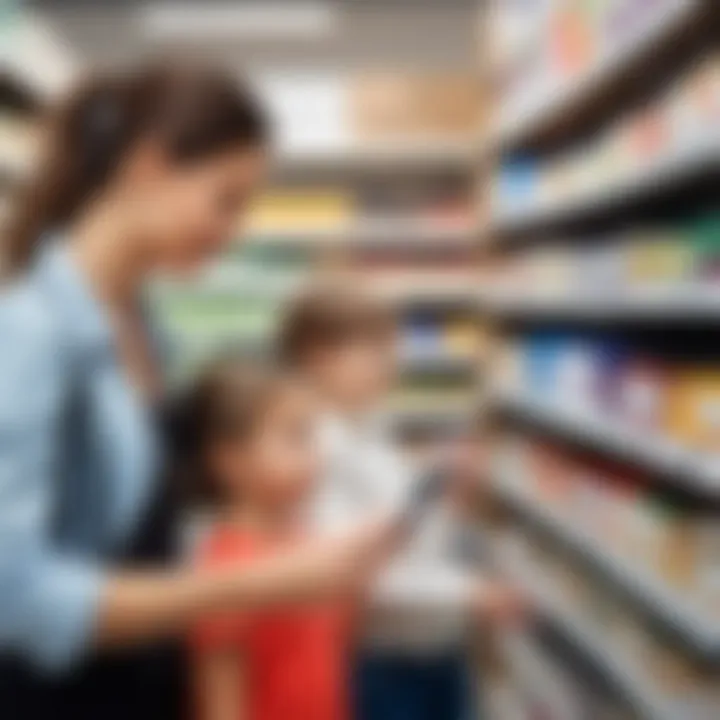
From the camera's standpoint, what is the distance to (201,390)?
6.01 ft

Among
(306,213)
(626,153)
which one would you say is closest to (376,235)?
(306,213)

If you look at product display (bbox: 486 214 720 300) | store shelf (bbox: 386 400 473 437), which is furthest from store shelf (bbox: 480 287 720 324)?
store shelf (bbox: 386 400 473 437)

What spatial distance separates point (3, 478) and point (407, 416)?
0.99 m

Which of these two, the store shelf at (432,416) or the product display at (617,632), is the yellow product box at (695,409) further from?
the store shelf at (432,416)

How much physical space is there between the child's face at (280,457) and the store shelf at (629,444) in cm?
54

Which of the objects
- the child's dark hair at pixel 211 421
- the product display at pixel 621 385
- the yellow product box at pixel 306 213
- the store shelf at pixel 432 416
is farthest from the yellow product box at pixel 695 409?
the yellow product box at pixel 306 213

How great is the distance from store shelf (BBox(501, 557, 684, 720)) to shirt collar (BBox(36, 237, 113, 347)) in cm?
111

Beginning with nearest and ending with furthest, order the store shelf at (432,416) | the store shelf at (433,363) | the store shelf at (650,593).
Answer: the store shelf at (650,593)
the store shelf at (432,416)
the store shelf at (433,363)

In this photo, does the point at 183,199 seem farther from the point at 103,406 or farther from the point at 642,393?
the point at 642,393

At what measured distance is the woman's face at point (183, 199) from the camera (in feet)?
5.30

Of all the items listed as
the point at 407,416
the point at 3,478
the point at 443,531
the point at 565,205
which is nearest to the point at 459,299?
the point at 565,205

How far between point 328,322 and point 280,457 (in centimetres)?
36

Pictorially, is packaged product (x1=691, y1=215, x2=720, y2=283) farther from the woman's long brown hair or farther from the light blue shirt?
the light blue shirt

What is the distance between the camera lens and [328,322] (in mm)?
2105
